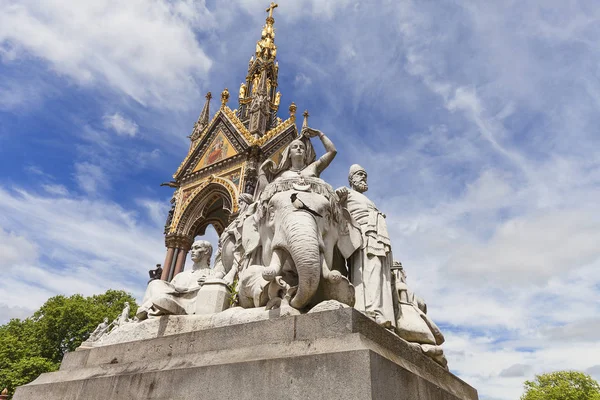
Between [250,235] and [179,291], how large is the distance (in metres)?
0.94

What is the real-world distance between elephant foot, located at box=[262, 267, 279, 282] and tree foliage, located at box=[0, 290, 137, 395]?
23.2 meters

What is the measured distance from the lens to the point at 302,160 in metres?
5.33

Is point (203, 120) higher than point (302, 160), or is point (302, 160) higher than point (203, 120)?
point (203, 120)

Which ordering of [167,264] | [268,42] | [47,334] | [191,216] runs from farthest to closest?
[268,42], [191,216], [167,264], [47,334]

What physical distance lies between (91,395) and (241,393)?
157 cm

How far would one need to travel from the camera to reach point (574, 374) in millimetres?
29141

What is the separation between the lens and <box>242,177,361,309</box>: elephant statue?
3.67m

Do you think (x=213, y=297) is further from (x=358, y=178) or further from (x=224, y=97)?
(x=224, y=97)

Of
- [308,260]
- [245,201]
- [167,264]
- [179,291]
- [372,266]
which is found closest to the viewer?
[308,260]

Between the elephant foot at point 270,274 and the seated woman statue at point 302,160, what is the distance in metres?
1.51

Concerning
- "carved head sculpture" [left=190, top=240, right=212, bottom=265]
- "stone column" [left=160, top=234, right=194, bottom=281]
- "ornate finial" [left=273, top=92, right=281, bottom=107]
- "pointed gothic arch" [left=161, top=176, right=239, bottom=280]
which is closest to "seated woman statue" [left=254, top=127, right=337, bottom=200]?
"carved head sculpture" [left=190, top=240, right=212, bottom=265]

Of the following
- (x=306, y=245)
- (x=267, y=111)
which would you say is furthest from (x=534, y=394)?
(x=306, y=245)

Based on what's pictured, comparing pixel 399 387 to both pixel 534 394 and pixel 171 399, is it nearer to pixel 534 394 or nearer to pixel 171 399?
pixel 171 399

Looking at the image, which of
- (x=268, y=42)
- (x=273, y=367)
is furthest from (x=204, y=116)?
(x=273, y=367)
